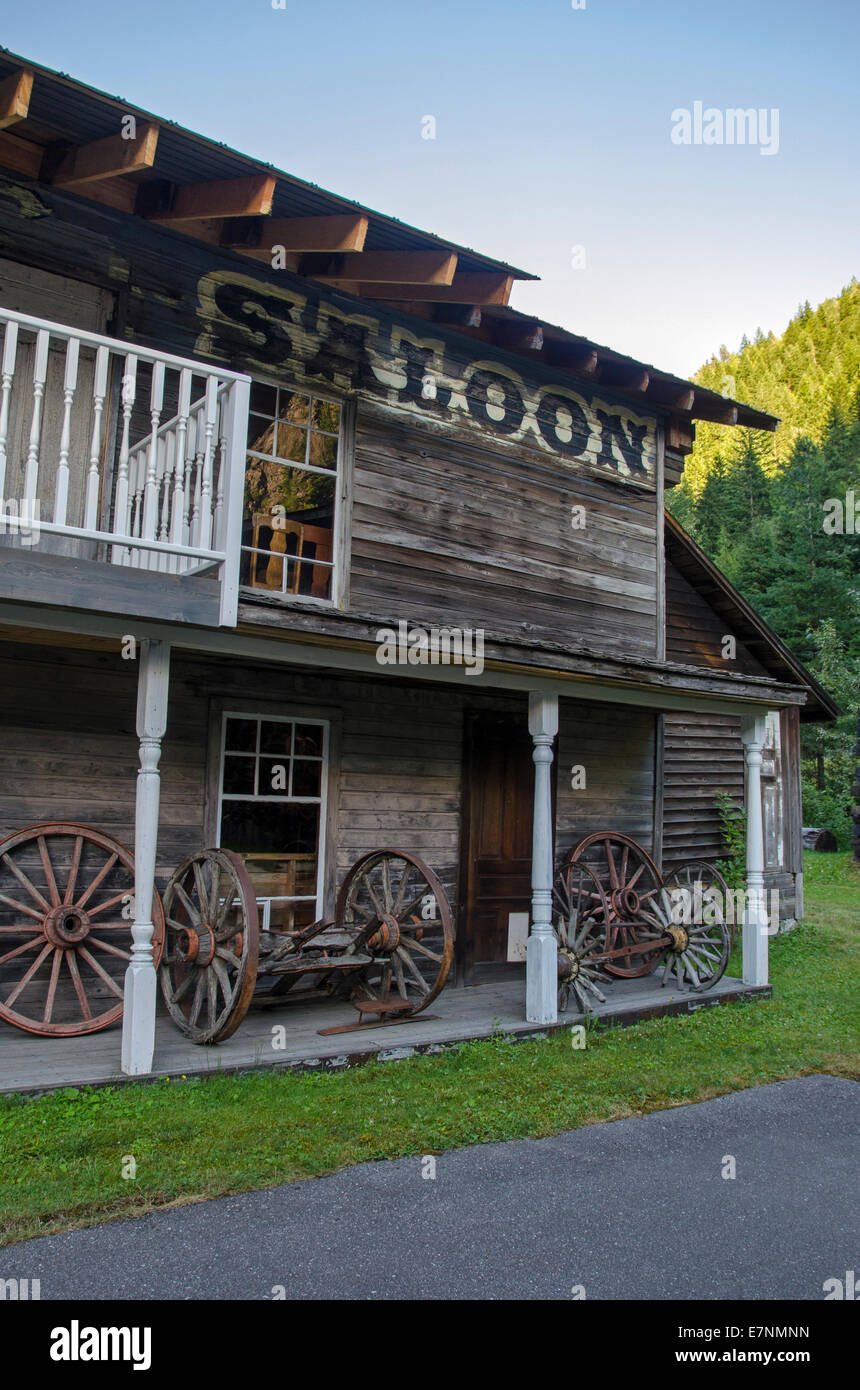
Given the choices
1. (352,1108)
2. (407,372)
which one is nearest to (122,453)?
(352,1108)

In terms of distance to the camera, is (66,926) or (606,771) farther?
(606,771)

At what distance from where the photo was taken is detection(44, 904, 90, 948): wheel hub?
620 centimetres

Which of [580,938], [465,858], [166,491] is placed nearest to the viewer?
[166,491]

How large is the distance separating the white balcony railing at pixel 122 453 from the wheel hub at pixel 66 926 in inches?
95.1

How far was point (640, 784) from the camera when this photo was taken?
33.8 feet

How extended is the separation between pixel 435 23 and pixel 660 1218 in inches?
402

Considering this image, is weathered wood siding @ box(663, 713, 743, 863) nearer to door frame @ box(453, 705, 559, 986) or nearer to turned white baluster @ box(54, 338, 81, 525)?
door frame @ box(453, 705, 559, 986)

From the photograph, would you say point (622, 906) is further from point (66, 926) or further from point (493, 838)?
point (66, 926)

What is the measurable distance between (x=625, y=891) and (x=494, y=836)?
140cm

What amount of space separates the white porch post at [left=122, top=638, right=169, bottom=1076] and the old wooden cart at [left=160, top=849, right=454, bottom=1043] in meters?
0.56

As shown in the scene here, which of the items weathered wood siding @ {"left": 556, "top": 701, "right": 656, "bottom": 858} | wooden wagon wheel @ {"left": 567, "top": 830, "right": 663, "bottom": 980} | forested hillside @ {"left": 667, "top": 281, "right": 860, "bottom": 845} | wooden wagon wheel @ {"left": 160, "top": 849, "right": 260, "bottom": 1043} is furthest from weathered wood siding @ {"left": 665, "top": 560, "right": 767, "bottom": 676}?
wooden wagon wheel @ {"left": 160, "top": 849, "right": 260, "bottom": 1043}

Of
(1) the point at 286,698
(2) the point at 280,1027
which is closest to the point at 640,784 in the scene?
(1) the point at 286,698

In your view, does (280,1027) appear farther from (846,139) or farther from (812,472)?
(812,472)

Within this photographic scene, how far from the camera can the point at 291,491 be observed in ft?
26.0
